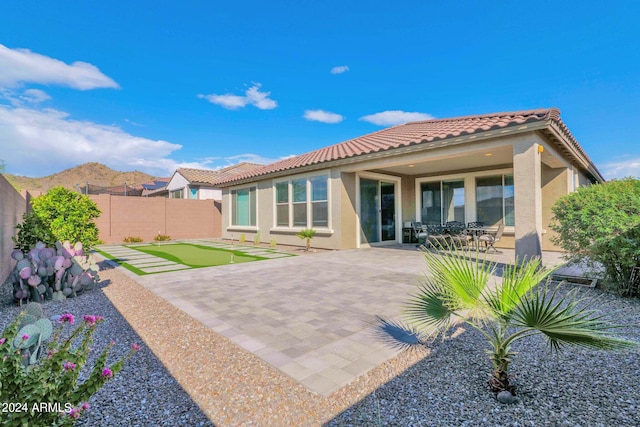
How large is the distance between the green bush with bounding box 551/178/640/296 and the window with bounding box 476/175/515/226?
602 cm

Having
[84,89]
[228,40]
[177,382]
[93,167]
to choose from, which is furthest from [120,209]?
[93,167]

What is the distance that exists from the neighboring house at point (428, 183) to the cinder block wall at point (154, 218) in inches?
179

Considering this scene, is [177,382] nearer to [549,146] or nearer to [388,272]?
[388,272]

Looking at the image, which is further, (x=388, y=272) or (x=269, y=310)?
(x=388, y=272)

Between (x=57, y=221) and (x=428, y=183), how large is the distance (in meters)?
12.9

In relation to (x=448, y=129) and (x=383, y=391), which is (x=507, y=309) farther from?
(x=448, y=129)

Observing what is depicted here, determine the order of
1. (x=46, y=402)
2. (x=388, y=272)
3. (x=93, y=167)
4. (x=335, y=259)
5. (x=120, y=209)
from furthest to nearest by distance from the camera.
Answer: (x=93, y=167), (x=120, y=209), (x=335, y=259), (x=388, y=272), (x=46, y=402)

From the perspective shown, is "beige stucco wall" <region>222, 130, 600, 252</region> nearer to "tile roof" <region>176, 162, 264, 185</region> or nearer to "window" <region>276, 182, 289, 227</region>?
"window" <region>276, 182, 289, 227</region>

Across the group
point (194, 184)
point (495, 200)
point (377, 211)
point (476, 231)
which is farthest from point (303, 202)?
point (194, 184)

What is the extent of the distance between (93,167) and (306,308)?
173 feet

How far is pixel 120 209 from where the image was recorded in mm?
16438

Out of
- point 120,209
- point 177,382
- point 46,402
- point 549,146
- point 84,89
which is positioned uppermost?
point 84,89

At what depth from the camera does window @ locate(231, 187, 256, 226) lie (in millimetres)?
15703

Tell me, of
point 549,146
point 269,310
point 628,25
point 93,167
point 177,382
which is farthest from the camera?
point 93,167
